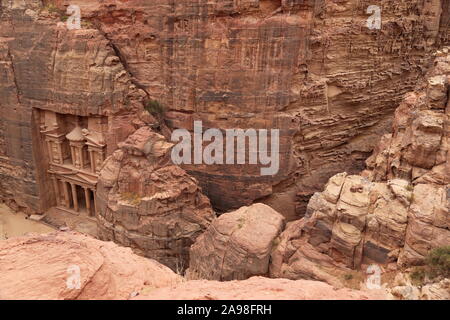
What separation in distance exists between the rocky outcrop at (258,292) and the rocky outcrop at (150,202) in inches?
409

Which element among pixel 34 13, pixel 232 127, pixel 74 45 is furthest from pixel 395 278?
pixel 34 13

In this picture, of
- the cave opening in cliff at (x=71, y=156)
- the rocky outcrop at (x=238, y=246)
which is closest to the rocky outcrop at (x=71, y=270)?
the rocky outcrop at (x=238, y=246)

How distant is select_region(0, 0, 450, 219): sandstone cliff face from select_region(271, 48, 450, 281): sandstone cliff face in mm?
5996

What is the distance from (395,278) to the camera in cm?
934

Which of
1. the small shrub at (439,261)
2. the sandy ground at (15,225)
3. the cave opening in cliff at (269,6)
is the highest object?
the cave opening in cliff at (269,6)

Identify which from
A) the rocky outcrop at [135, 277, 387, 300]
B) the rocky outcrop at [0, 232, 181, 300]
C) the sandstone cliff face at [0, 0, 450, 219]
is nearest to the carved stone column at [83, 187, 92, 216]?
the sandstone cliff face at [0, 0, 450, 219]

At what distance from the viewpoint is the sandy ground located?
68.7ft

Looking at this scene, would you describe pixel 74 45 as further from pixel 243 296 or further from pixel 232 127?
pixel 243 296

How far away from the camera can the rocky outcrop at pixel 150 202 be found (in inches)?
622

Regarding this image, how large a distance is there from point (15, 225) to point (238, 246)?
15.3m

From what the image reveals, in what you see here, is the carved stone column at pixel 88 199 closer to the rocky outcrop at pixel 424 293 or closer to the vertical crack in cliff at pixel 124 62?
the vertical crack in cliff at pixel 124 62

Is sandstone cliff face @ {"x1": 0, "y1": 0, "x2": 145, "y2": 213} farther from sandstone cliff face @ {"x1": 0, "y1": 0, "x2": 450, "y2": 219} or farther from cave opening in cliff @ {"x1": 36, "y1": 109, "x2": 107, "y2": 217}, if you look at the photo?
cave opening in cliff @ {"x1": 36, "y1": 109, "x2": 107, "y2": 217}

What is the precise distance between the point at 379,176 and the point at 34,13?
17.5 m

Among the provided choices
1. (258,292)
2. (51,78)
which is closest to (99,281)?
(258,292)
